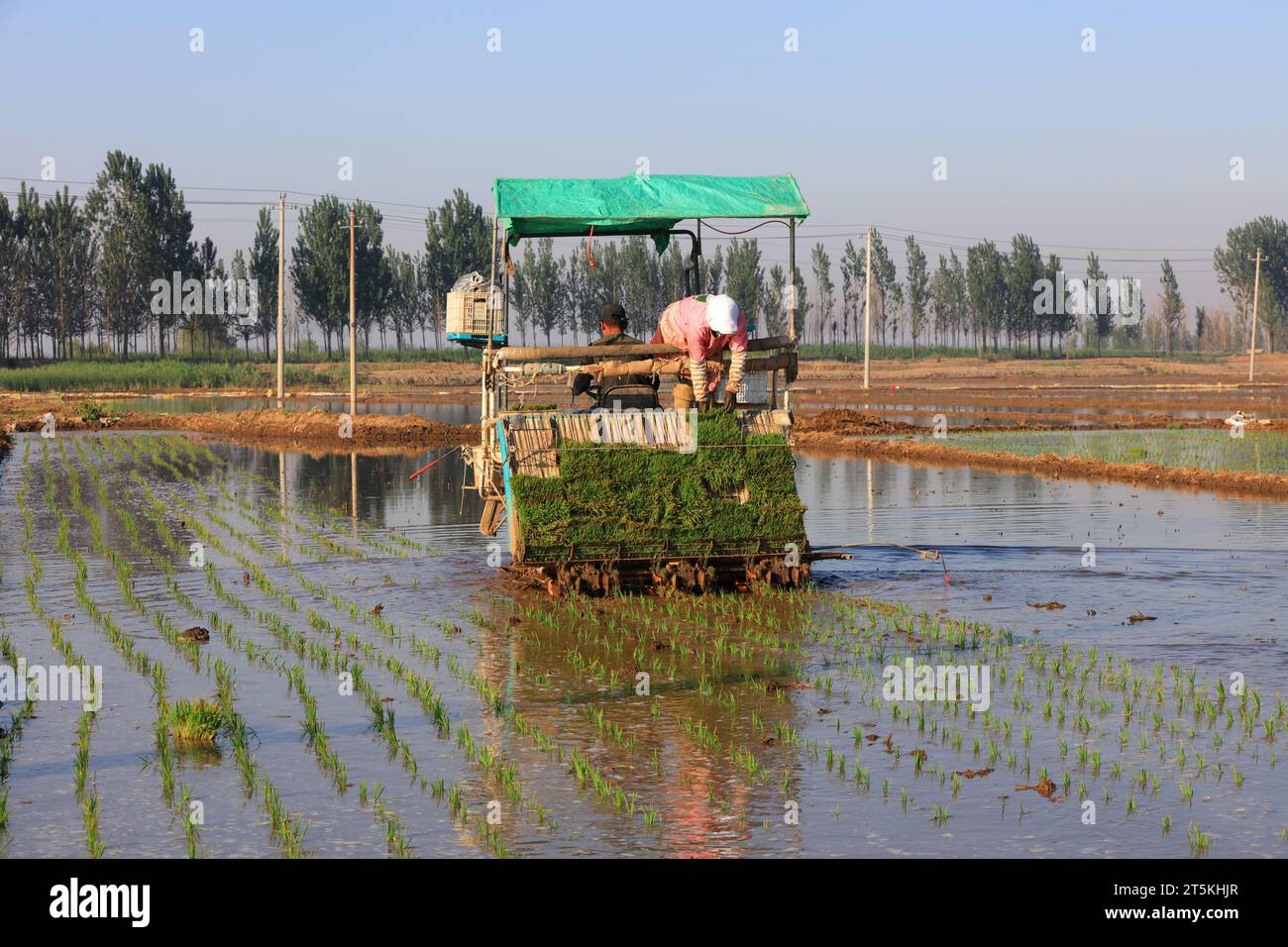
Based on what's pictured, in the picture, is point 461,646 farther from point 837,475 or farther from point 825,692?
point 837,475

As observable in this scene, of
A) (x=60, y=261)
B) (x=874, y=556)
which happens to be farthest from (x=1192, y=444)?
(x=60, y=261)

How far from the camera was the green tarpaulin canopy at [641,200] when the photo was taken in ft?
46.3

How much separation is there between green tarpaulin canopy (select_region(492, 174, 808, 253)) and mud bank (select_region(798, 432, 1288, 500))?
1251cm

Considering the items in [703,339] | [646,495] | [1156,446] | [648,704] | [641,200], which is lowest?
[648,704]

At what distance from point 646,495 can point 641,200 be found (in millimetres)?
2953

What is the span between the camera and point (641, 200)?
14.3 m

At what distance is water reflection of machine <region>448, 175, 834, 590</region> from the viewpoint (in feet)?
44.9

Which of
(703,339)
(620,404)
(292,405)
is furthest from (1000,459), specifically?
(292,405)

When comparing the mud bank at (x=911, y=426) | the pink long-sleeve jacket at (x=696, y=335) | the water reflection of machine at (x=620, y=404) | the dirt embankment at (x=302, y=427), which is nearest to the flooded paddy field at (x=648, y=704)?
the water reflection of machine at (x=620, y=404)

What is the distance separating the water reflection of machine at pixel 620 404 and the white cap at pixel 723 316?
786mm

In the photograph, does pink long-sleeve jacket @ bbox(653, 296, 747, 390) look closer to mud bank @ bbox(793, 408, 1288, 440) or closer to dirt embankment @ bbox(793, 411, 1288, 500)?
dirt embankment @ bbox(793, 411, 1288, 500)

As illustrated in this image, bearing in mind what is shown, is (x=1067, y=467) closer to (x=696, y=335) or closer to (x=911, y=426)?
(x=911, y=426)

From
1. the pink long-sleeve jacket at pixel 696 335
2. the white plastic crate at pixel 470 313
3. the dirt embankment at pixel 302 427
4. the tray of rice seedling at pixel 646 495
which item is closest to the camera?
the pink long-sleeve jacket at pixel 696 335

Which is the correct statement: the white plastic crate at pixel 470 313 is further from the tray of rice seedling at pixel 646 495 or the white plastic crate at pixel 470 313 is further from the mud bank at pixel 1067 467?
the mud bank at pixel 1067 467
